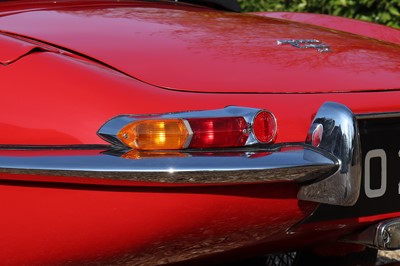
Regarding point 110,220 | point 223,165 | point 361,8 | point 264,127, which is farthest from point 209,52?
point 361,8

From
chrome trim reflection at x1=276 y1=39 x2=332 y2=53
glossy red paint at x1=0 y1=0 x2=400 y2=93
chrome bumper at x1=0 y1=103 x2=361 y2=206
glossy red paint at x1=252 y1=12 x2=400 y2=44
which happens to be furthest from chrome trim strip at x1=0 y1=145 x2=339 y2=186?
glossy red paint at x1=252 y1=12 x2=400 y2=44

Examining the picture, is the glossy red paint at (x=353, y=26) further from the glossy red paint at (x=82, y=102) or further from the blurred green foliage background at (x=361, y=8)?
the blurred green foliage background at (x=361, y=8)

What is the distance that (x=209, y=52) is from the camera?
2410 millimetres

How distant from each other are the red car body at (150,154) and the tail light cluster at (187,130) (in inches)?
1.0

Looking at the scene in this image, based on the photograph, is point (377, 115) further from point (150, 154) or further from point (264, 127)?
point (150, 154)

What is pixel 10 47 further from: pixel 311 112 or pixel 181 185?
pixel 311 112

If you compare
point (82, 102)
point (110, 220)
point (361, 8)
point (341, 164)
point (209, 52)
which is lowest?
point (110, 220)

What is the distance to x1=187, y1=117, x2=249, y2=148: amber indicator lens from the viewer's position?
6.69 feet

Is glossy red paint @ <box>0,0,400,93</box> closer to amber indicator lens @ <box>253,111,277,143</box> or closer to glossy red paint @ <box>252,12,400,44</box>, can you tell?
amber indicator lens @ <box>253,111,277,143</box>

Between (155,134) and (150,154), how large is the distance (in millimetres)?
52

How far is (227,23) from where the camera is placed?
2.90 meters

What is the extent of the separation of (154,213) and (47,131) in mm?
332

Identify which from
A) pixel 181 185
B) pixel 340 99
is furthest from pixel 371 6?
pixel 181 185

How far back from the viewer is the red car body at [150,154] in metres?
2.00
